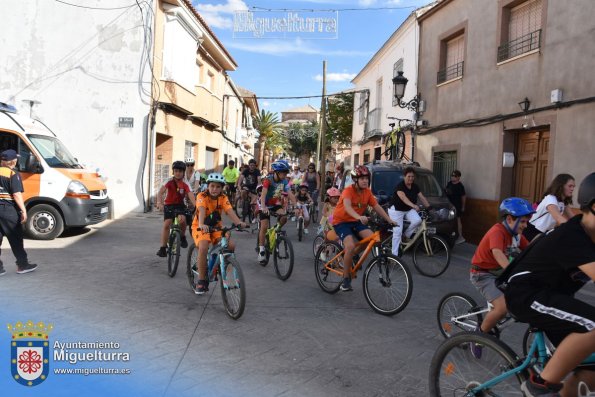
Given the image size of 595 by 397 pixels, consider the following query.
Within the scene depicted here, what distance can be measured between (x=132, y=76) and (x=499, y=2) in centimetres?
999

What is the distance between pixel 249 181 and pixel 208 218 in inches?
299

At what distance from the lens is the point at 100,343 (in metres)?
4.09

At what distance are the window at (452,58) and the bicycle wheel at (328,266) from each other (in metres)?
8.43

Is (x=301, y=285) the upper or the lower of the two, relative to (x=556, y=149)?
lower

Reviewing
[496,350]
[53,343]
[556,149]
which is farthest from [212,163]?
[496,350]

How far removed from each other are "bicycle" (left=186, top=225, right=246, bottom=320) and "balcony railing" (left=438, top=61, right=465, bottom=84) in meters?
9.67

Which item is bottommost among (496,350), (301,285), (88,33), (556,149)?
(301,285)

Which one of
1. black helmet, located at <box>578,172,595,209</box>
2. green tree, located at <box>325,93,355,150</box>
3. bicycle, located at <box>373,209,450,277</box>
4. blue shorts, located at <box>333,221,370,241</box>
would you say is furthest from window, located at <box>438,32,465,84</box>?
green tree, located at <box>325,93,355,150</box>

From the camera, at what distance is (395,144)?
16.5m

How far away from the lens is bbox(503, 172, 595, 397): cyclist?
237 cm

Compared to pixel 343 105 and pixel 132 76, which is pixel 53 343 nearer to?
pixel 132 76

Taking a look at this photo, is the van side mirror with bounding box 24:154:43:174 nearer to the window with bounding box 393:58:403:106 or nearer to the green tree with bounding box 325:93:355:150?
the window with bounding box 393:58:403:106

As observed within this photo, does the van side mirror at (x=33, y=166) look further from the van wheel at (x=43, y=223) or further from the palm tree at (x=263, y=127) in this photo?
the palm tree at (x=263, y=127)

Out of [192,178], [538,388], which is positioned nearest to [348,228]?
[538,388]
